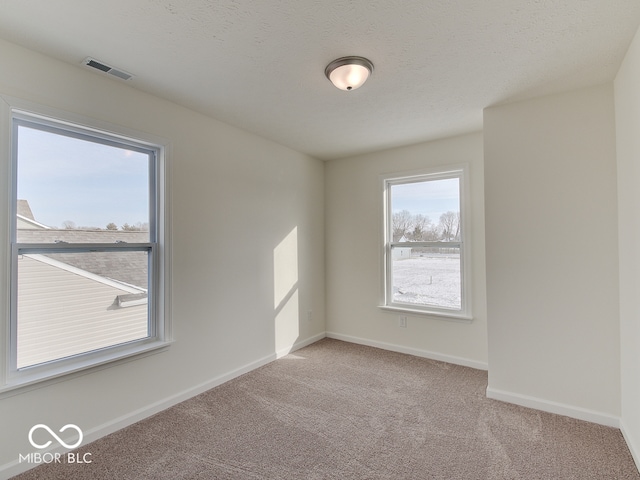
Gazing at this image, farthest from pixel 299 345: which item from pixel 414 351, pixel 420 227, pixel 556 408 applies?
pixel 556 408

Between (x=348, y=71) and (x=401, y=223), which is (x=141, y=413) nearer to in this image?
(x=348, y=71)

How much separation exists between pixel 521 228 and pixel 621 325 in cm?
90

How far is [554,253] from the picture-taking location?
247cm

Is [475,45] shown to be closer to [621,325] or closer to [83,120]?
[621,325]

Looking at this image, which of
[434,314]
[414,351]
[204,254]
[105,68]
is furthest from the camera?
[414,351]

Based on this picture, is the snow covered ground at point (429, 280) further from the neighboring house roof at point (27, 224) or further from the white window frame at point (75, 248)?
the neighboring house roof at point (27, 224)

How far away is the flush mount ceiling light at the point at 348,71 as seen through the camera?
203 centimetres

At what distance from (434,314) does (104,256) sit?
3220 mm

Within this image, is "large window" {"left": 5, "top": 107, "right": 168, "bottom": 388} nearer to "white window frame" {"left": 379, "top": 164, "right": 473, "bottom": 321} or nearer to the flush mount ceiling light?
the flush mount ceiling light

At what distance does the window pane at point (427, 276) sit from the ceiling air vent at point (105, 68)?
3172 mm

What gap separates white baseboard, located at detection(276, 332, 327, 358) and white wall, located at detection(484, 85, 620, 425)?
214 centimetres

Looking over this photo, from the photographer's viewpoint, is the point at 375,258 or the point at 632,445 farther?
the point at 375,258

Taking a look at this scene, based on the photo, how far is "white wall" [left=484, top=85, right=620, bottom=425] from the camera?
2318mm

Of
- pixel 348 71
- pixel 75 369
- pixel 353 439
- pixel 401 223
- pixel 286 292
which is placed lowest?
pixel 353 439
